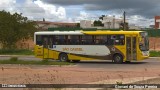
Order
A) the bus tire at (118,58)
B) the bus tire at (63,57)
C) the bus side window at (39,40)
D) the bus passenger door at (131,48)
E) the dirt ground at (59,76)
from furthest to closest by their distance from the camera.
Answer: the bus side window at (39,40) < the bus tire at (63,57) < the bus tire at (118,58) < the bus passenger door at (131,48) < the dirt ground at (59,76)

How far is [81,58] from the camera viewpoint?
1319 inches

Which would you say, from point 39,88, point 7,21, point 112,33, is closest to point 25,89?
point 39,88

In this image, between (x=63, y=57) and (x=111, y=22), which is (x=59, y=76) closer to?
(x=63, y=57)

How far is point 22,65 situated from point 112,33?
8248 mm

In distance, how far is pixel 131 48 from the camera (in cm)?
3155

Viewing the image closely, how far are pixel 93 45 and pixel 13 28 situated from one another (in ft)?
72.8

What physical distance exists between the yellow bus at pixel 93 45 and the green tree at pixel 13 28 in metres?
18.0

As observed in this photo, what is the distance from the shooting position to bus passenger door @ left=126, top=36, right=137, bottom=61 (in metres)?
31.4

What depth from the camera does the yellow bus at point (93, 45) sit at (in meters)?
31.5

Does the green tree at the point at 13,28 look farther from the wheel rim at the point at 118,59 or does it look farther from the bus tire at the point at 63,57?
the wheel rim at the point at 118,59

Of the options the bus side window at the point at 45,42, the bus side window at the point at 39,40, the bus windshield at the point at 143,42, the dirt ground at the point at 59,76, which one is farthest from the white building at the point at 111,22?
the dirt ground at the point at 59,76

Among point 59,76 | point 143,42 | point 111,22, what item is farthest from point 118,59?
point 111,22

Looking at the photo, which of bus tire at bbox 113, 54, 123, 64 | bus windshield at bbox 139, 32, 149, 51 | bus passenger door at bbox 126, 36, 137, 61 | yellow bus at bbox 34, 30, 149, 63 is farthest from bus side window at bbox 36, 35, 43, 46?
bus windshield at bbox 139, 32, 149, 51

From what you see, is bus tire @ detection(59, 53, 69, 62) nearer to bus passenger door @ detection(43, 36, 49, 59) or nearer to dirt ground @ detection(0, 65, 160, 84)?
bus passenger door @ detection(43, 36, 49, 59)
